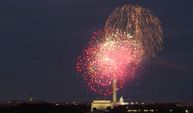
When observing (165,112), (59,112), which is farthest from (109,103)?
(165,112)

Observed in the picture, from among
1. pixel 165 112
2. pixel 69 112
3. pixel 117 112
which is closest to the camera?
pixel 117 112

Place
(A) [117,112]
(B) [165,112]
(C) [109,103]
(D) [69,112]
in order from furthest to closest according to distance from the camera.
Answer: (C) [109,103]
(D) [69,112]
(B) [165,112]
(A) [117,112]

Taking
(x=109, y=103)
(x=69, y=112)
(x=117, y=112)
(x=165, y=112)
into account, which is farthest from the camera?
(x=109, y=103)

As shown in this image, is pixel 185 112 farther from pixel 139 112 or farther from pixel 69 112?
pixel 69 112

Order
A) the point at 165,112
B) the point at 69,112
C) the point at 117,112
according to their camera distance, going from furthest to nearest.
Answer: the point at 69,112, the point at 165,112, the point at 117,112

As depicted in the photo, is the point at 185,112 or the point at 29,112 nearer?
the point at 185,112

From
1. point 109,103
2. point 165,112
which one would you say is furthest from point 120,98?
point 165,112

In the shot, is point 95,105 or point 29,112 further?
point 95,105

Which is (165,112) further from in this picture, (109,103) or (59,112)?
(109,103)
